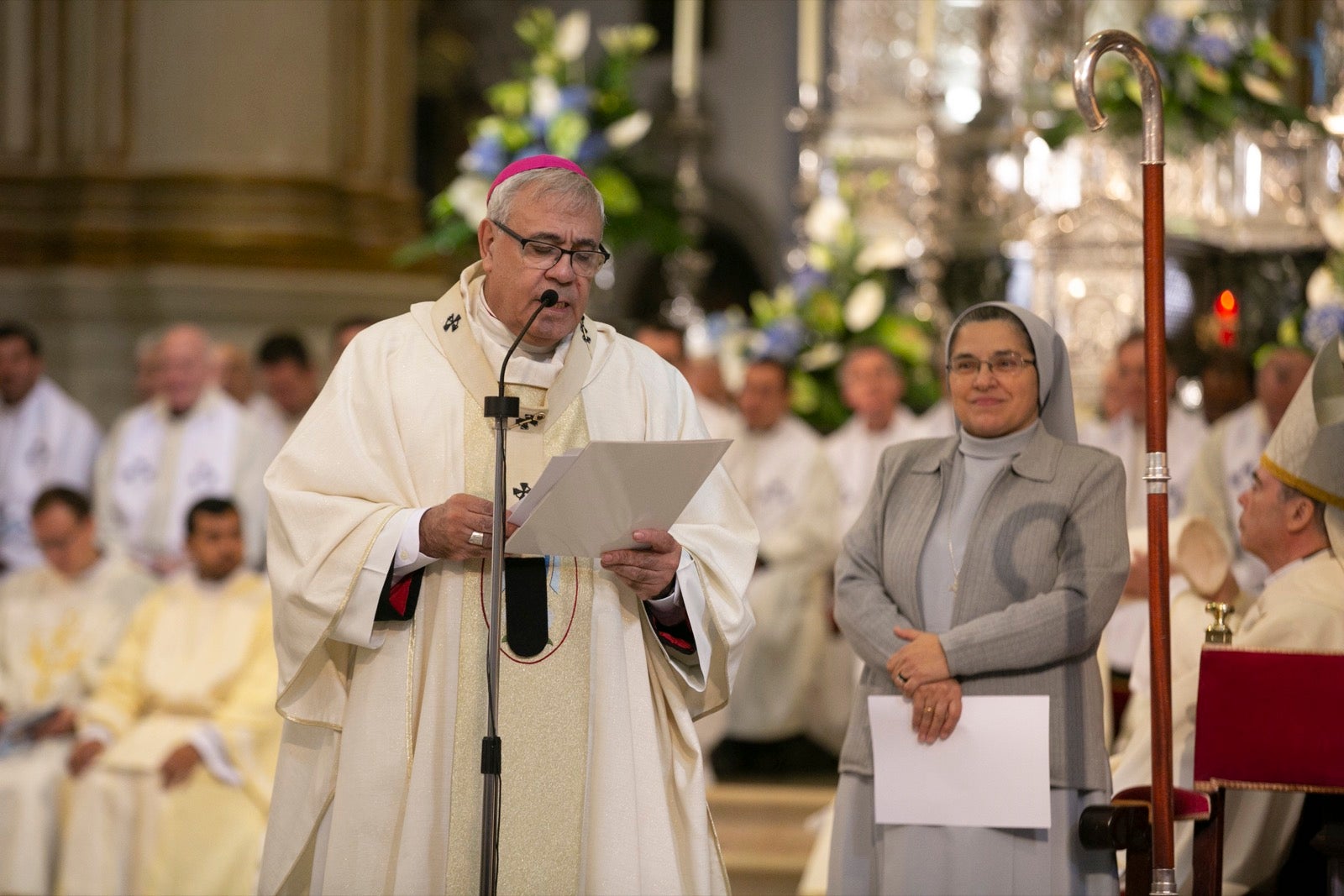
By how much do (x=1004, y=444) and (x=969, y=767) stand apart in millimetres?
738

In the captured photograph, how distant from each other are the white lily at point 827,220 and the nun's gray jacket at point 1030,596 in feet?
20.5

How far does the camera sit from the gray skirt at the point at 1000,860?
378 centimetres

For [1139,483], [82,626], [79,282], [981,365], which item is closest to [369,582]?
[981,365]

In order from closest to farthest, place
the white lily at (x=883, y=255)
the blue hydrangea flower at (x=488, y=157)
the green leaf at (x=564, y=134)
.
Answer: the blue hydrangea flower at (x=488, y=157) → the green leaf at (x=564, y=134) → the white lily at (x=883, y=255)

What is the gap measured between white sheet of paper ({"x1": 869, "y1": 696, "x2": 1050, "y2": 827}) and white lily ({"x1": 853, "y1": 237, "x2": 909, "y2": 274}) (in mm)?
6423

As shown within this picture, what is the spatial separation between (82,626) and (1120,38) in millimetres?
4721

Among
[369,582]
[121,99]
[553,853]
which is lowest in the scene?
[553,853]

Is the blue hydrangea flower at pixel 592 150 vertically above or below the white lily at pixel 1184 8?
below

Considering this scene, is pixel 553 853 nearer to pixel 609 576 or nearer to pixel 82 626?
pixel 609 576

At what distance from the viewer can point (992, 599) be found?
12.7ft

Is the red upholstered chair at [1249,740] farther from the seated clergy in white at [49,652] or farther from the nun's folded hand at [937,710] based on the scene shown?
the seated clergy in white at [49,652]

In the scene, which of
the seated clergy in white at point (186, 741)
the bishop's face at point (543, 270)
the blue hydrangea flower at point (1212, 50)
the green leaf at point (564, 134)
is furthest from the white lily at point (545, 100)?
the bishop's face at point (543, 270)

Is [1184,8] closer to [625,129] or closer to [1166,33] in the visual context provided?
[1166,33]

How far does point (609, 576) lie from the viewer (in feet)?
11.8
